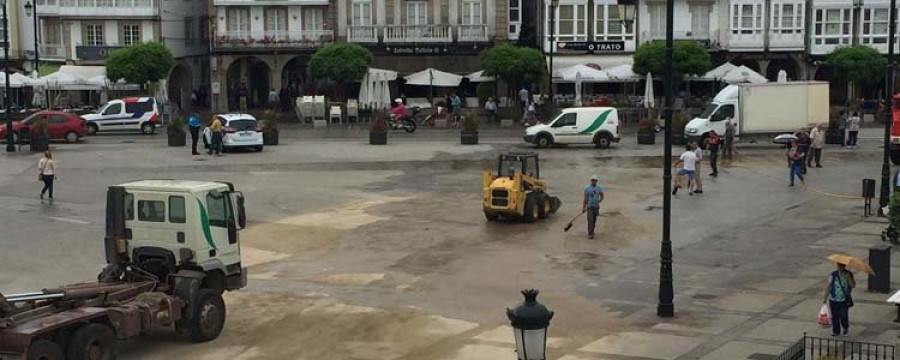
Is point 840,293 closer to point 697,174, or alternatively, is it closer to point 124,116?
point 697,174

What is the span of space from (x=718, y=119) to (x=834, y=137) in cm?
500

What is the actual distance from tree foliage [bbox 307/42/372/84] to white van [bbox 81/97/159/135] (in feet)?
32.5

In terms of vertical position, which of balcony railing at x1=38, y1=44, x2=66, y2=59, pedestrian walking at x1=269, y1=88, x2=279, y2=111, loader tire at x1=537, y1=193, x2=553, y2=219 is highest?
balcony railing at x1=38, y1=44, x2=66, y2=59

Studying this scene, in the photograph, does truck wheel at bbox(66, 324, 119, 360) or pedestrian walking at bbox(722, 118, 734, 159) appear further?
pedestrian walking at bbox(722, 118, 734, 159)

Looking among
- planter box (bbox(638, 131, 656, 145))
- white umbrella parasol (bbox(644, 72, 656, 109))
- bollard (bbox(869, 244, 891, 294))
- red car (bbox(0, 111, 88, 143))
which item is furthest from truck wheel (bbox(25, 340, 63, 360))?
white umbrella parasol (bbox(644, 72, 656, 109))

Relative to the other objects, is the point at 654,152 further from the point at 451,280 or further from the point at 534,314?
the point at 534,314

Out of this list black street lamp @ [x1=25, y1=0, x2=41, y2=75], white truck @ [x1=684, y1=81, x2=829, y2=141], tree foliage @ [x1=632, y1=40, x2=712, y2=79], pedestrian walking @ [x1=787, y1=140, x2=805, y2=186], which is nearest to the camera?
pedestrian walking @ [x1=787, y1=140, x2=805, y2=186]

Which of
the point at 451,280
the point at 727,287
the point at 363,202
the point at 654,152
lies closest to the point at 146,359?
the point at 451,280

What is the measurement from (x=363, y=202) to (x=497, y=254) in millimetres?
8064

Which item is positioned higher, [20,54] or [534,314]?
[20,54]

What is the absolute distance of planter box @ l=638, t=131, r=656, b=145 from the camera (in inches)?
1837

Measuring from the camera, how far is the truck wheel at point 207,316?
16844mm

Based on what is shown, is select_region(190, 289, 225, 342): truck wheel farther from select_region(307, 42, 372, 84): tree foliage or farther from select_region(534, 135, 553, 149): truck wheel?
select_region(307, 42, 372, 84): tree foliage

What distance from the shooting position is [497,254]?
24047mm
